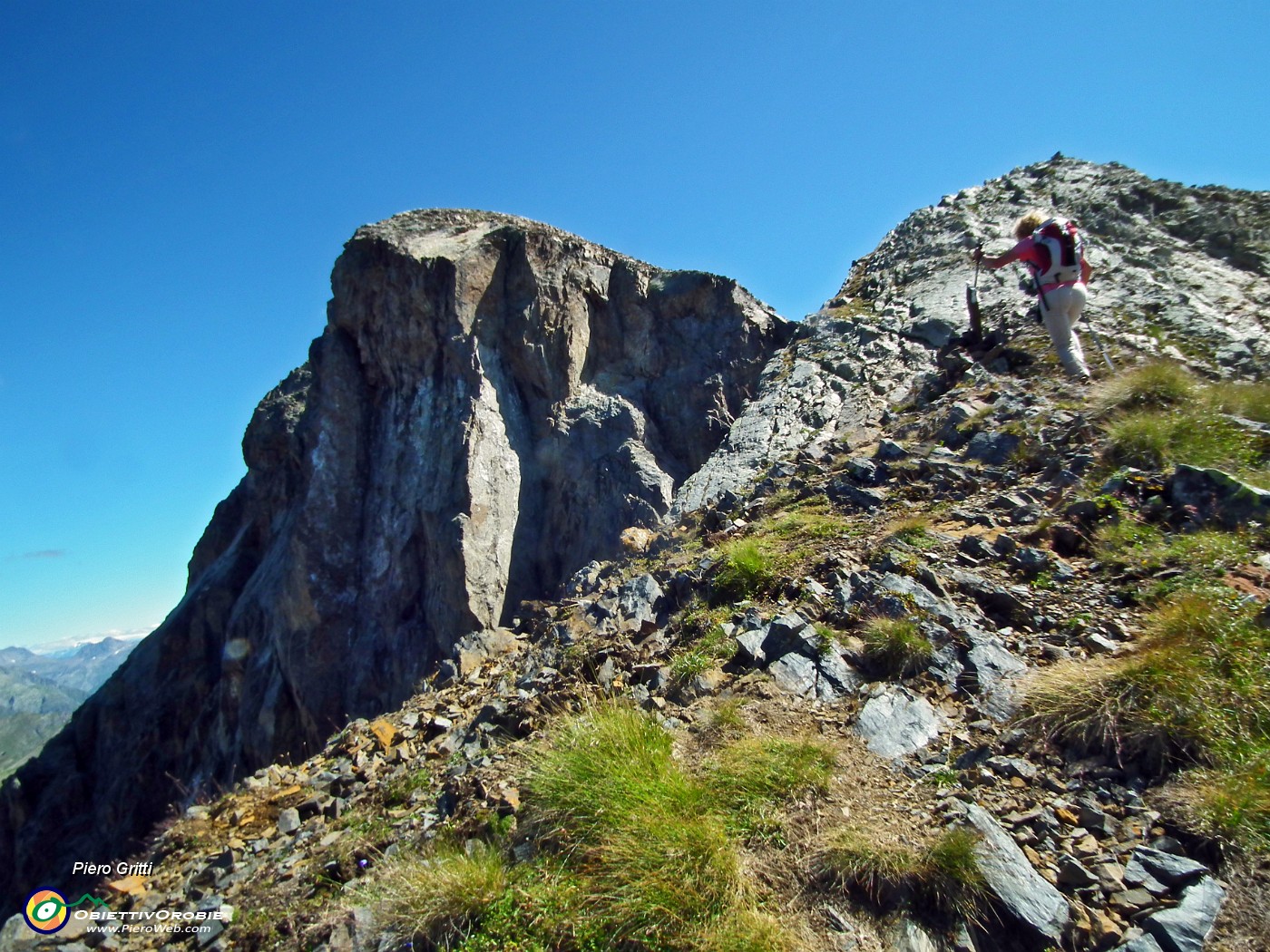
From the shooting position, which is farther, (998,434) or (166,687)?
(166,687)

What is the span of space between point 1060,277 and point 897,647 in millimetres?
6225

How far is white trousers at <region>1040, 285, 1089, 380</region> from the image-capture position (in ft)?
28.4

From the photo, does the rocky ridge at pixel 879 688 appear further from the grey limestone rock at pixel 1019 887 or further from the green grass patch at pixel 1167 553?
the green grass patch at pixel 1167 553

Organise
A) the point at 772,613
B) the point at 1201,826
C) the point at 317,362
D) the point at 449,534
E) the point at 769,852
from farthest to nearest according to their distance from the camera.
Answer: the point at 317,362
the point at 449,534
the point at 772,613
the point at 769,852
the point at 1201,826

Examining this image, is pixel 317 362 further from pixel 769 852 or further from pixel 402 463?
pixel 769 852

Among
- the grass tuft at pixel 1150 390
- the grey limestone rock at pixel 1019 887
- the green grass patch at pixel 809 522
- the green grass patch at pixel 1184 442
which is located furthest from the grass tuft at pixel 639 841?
the grass tuft at pixel 1150 390

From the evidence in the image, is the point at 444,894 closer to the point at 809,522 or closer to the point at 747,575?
the point at 747,575

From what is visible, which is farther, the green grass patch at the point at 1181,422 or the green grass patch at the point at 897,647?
the green grass patch at the point at 1181,422

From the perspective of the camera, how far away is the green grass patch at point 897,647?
16.3ft

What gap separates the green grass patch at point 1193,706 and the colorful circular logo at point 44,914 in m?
6.50

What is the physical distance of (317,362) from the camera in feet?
79.6

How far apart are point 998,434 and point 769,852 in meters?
6.42

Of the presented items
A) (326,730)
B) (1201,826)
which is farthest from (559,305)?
(1201,826)

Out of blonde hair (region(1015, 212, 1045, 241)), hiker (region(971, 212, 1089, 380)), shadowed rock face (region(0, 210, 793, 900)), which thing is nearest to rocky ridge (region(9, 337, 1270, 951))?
hiker (region(971, 212, 1089, 380))
